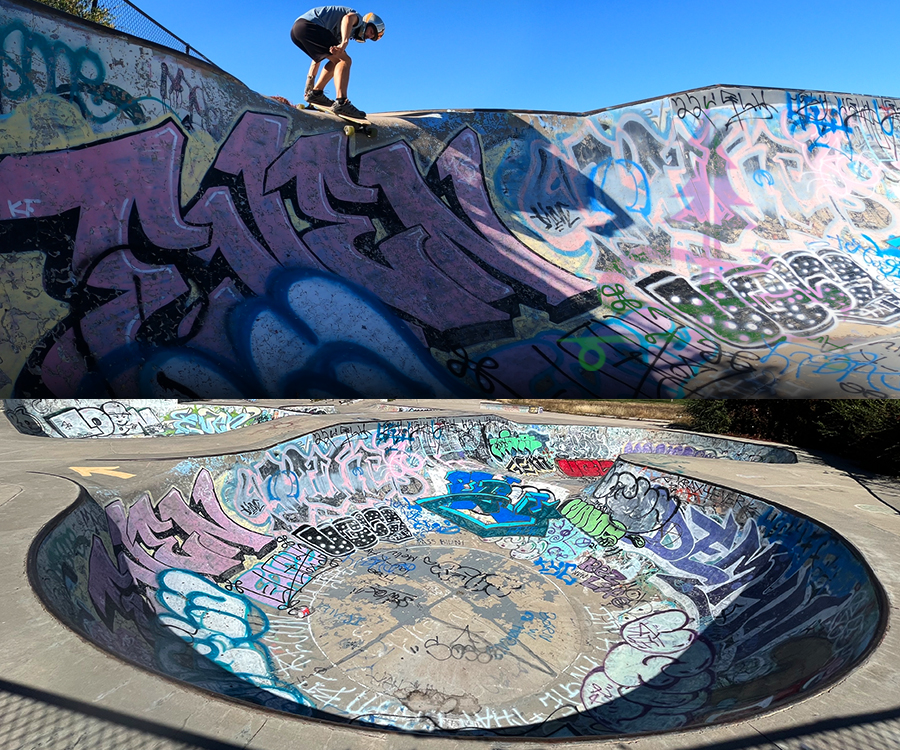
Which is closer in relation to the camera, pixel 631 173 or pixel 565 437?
pixel 631 173

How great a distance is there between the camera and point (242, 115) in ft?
11.2

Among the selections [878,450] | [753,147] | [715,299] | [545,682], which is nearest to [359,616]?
[545,682]

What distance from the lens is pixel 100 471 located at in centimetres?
1057

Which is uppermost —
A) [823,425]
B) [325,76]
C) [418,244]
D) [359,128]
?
[325,76]

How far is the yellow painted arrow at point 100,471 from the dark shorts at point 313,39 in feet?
30.7

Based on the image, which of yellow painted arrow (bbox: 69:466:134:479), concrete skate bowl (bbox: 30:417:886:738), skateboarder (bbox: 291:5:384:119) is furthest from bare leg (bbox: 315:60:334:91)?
yellow painted arrow (bbox: 69:466:134:479)

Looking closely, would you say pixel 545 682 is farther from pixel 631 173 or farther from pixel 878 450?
pixel 878 450

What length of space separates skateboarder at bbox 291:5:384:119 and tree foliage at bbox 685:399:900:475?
54.3ft

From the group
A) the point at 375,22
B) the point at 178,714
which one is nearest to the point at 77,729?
the point at 178,714

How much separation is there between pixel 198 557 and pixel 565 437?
1277 centimetres

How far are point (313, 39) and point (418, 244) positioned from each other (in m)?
2.32

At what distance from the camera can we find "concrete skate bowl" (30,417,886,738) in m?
7.00

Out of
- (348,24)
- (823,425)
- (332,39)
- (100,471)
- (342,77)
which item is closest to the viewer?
(342,77)

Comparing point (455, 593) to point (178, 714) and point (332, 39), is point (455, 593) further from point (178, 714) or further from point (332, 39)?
point (332, 39)
